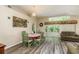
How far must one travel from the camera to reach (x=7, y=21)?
13.4ft

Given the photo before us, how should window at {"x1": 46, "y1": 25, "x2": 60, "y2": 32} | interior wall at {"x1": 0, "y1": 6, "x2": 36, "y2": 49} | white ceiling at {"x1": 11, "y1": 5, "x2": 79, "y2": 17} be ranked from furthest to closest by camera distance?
window at {"x1": 46, "y1": 25, "x2": 60, "y2": 32}, white ceiling at {"x1": 11, "y1": 5, "x2": 79, "y2": 17}, interior wall at {"x1": 0, "y1": 6, "x2": 36, "y2": 49}

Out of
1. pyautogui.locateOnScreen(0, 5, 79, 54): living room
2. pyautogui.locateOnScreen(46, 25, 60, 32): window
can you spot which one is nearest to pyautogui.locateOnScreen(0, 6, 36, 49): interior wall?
pyautogui.locateOnScreen(0, 5, 79, 54): living room

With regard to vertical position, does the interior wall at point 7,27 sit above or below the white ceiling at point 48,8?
below

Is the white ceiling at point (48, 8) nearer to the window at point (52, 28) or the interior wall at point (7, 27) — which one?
the interior wall at point (7, 27)

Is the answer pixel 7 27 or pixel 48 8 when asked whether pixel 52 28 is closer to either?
pixel 48 8

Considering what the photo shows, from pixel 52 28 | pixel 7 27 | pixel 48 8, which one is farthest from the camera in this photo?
pixel 52 28

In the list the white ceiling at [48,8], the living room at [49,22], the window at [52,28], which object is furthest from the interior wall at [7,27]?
the window at [52,28]

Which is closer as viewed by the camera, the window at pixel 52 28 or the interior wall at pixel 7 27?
the interior wall at pixel 7 27

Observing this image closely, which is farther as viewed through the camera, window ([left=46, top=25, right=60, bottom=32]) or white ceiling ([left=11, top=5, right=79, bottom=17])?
window ([left=46, top=25, right=60, bottom=32])

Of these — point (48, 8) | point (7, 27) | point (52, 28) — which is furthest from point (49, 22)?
point (7, 27)

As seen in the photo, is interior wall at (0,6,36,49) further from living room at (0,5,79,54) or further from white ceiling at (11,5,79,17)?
white ceiling at (11,5,79,17)

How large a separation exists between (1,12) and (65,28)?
21.4ft

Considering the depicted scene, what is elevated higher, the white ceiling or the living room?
the white ceiling
